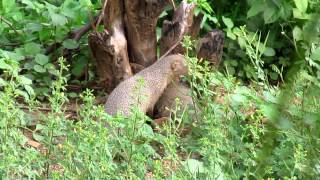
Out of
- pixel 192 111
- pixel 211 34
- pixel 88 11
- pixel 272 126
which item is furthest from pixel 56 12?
pixel 272 126

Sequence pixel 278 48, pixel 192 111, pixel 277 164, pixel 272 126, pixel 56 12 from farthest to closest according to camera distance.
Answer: pixel 278 48
pixel 56 12
pixel 192 111
pixel 277 164
pixel 272 126

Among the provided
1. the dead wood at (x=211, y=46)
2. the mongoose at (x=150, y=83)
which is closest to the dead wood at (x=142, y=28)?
the mongoose at (x=150, y=83)

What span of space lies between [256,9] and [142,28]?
696mm

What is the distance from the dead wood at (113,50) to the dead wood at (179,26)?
0.23m

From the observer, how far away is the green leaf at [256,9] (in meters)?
4.10

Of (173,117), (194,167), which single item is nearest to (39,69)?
(173,117)

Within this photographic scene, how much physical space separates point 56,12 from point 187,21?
72 centimetres

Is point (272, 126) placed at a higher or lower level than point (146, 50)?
higher

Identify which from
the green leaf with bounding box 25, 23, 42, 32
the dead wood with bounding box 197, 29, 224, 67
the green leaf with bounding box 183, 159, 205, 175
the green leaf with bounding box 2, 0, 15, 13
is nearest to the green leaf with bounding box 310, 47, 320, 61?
the dead wood with bounding box 197, 29, 224, 67

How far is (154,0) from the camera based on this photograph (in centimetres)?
374

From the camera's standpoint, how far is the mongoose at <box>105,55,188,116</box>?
3.39m

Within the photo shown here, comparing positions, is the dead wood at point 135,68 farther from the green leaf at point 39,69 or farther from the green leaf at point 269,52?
the green leaf at point 269,52

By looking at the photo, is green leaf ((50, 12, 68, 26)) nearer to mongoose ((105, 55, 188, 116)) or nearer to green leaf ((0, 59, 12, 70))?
mongoose ((105, 55, 188, 116))

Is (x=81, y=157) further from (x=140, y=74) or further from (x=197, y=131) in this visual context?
(x=140, y=74)
